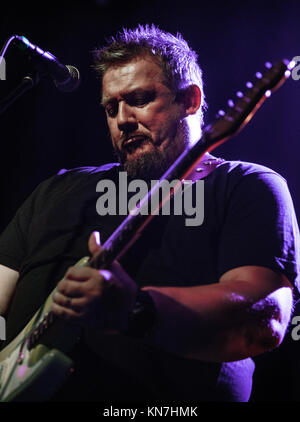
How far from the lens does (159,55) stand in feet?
6.63

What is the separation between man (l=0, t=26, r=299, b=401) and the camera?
117 cm

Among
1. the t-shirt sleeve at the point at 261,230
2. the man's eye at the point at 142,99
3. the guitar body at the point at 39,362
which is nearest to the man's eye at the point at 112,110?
the man's eye at the point at 142,99

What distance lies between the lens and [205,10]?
9.19ft

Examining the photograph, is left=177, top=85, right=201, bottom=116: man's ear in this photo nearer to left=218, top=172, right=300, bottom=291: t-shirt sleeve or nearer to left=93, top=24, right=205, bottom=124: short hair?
left=93, top=24, right=205, bottom=124: short hair

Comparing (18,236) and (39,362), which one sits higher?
(18,236)

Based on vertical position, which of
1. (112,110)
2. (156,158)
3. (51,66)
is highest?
(51,66)

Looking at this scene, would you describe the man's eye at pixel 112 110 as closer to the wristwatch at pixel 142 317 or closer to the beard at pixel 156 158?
the beard at pixel 156 158

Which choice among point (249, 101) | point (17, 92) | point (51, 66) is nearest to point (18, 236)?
point (17, 92)

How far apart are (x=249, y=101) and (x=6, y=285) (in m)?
1.42

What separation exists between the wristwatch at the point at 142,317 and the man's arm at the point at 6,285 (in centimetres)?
100

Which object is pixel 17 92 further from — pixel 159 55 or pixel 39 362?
pixel 39 362

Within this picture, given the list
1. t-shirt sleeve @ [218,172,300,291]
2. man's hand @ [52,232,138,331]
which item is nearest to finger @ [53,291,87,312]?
man's hand @ [52,232,138,331]

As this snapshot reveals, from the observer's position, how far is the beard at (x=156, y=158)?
1890mm
